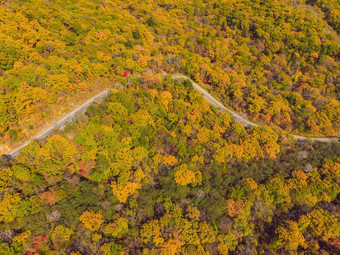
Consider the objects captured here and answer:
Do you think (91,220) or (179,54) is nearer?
(91,220)

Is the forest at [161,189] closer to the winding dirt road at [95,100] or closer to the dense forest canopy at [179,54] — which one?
the winding dirt road at [95,100]

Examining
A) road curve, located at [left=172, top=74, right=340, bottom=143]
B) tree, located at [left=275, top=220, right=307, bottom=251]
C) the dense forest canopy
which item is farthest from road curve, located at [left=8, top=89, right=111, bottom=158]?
tree, located at [left=275, top=220, right=307, bottom=251]

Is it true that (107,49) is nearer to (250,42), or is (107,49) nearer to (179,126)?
(179,126)

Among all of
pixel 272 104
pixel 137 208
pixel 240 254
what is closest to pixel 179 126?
pixel 137 208

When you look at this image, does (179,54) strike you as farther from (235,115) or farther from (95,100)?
(95,100)

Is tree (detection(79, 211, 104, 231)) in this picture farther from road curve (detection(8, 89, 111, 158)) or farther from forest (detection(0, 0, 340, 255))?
road curve (detection(8, 89, 111, 158))

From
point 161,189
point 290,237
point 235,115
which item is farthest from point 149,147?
point 235,115

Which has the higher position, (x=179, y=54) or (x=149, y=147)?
(x=179, y=54)
